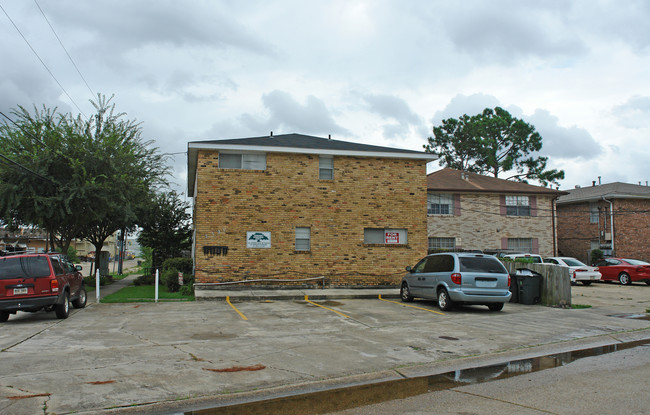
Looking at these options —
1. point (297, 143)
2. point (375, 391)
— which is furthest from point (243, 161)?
point (375, 391)

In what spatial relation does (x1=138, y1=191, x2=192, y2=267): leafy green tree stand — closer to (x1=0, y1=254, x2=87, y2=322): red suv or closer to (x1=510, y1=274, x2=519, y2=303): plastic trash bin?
(x1=0, y1=254, x2=87, y2=322): red suv

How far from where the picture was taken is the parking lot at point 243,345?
6109 millimetres

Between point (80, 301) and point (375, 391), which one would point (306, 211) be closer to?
point (80, 301)

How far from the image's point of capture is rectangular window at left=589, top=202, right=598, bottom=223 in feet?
113

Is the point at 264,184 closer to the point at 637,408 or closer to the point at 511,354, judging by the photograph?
the point at 511,354

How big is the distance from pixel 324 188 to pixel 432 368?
12.5m

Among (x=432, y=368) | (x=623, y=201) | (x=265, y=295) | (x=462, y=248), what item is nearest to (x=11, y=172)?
(x=265, y=295)

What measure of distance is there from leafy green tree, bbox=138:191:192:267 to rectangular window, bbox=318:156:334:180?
1163 centimetres

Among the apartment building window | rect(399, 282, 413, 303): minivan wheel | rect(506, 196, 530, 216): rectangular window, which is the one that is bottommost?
rect(399, 282, 413, 303): minivan wheel

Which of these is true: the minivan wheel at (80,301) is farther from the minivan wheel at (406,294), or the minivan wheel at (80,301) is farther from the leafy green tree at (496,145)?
the leafy green tree at (496,145)

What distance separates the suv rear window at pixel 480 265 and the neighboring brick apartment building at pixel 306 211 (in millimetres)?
6472

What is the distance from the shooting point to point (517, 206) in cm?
3198

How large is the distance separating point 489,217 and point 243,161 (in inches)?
730

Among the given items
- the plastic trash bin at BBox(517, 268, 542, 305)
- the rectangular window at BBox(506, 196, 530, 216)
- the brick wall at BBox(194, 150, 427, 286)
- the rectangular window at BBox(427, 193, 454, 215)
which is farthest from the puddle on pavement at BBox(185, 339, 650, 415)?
the rectangular window at BBox(506, 196, 530, 216)
